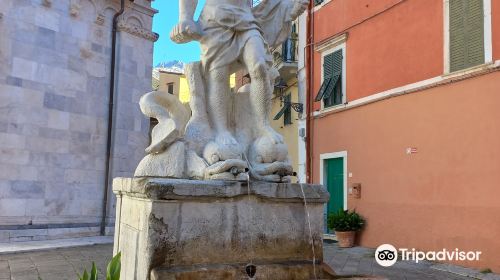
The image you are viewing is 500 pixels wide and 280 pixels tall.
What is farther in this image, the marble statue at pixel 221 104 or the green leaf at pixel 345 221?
the green leaf at pixel 345 221

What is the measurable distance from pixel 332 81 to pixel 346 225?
3.84m

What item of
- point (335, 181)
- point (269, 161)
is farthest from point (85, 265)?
point (335, 181)

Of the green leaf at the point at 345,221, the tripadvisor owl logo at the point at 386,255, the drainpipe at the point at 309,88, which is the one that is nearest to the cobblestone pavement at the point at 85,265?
the tripadvisor owl logo at the point at 386,255

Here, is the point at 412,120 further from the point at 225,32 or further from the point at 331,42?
the point at 225,32

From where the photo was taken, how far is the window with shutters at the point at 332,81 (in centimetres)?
1219

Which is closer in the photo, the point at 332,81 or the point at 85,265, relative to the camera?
the point at 85,265

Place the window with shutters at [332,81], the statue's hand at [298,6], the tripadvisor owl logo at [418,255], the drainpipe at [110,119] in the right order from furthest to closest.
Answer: the window with shutters at [332,81] → the drainpipe at [110,119] → the tripadvisor owl logo at [418,255] → the statue's hand at [298,6]

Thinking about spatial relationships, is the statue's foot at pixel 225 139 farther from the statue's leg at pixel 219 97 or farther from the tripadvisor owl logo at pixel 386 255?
the tripadvisor owl logo at pixel 386 255

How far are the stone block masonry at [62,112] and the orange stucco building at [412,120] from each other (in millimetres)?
4891

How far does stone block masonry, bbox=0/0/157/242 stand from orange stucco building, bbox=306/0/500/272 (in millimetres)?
4891

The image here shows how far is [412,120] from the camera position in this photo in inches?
385

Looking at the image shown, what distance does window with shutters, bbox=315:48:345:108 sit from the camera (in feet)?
40.0

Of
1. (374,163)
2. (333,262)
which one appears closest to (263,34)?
(333,262)

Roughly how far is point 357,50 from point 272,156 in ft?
28.3
